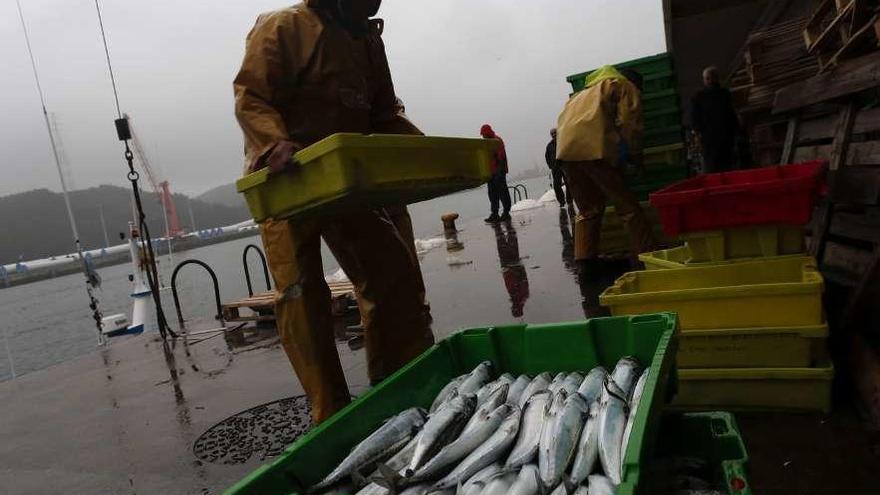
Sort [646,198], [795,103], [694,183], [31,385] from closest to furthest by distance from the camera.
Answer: [694,183] < [795,103] < [31,385] < [646,198]

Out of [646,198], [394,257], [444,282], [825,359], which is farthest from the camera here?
[444,282]

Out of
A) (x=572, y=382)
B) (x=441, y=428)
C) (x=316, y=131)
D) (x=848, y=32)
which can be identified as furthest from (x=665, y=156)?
(x=441, y=428)

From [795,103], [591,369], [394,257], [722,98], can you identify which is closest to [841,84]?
[795,103]

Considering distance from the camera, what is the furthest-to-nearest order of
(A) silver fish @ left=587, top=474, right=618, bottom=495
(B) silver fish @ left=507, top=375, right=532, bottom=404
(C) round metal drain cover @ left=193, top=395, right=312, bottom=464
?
(C) round metal drain cover @ left=193, top=395, right=312, bottom=464 < (B) silver fish @ left=507, top=375, right=532, bottom=404 < (A) silver fish @ left=587, top=474, right=618, bottom=495

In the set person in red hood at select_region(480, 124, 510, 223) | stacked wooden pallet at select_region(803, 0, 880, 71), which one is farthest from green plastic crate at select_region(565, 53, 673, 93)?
person in red hood at select_region(480, 124, 510, 223)

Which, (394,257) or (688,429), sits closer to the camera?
(688,429)

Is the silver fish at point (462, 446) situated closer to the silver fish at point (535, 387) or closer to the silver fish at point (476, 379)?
the silver fish at point (535, 387)

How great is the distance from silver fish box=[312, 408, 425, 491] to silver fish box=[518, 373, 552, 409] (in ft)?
1.44

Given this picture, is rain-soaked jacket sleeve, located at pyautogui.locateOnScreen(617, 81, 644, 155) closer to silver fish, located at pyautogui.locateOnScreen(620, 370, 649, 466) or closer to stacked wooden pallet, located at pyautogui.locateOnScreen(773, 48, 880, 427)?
stacked wooden pallet, located at pyautogui.locateOnScreen(773, 48, 880, 427)

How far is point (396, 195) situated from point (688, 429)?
1.71 metres

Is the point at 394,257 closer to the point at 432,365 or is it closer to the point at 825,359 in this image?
the point at 432,365

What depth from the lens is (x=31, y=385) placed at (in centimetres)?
675

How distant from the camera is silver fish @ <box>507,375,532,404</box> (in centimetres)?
239

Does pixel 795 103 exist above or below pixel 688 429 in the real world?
above
